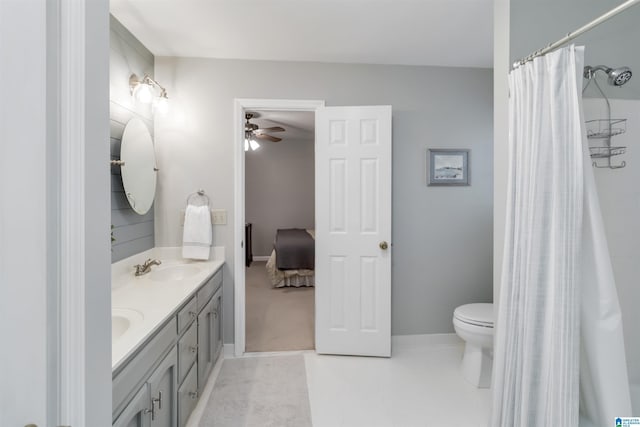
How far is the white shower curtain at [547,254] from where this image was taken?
1.21 meters

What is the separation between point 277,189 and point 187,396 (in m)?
5.46

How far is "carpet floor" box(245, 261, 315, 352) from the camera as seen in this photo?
2830mm

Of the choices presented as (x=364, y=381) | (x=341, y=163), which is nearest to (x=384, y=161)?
(x=341, y=163)

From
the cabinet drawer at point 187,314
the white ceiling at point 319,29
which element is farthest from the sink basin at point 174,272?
the white ceiling at point 319,29

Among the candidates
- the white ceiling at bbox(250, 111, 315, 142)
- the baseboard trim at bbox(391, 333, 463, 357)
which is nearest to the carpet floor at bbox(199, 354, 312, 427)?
the baseboard trim at bbox(391, 333, 463, 357)

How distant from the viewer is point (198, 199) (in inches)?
101

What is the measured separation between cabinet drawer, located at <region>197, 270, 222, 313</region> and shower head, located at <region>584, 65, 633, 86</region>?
2429 mm

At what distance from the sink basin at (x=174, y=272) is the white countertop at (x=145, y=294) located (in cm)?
4

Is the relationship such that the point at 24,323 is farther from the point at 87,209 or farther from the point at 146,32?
the point at 146,32

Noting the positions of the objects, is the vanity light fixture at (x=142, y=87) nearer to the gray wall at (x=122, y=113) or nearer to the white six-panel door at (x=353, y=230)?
the gray wall at (x=122, y=113)

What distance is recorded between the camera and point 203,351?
2041 mm

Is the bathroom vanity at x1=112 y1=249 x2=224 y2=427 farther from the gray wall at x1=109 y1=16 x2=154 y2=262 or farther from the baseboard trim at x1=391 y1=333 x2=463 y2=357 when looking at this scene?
the baseboard trim at x1=391 y1=333 x2=463 y2=357

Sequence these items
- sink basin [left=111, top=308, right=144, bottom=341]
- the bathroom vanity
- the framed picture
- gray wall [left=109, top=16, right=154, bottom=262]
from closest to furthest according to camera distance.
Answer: the bathroom vanity < sink basin [left=111, top=308, right=144, bottom=341] < gray wall [left=109, top=16, right=154, bottom=262] < the framed picture

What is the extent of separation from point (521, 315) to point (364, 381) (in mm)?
1334
